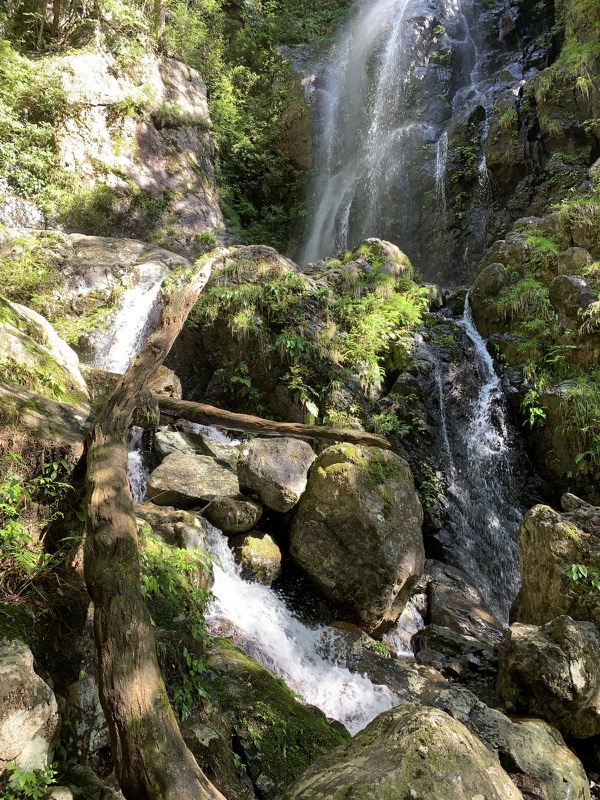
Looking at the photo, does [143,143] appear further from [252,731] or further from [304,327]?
[252,731]

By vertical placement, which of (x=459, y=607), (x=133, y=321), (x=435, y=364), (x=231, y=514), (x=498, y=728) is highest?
(x=133, y=321)

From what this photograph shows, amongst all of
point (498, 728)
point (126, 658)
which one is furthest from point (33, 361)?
point (498, 728)

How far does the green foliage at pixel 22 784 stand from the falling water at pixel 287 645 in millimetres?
2466

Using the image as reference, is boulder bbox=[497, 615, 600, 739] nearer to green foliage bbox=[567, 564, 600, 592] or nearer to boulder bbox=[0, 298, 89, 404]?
green foliage bbox=[567, 564, 600, 592]

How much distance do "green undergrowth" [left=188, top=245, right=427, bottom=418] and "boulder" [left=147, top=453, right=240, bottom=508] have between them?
8.07ft

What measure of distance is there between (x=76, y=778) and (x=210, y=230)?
14387 millimetres

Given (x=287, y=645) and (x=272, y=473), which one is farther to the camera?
(x=272, y=473)

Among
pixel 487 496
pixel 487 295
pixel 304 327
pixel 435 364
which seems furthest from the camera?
pixel 487 295

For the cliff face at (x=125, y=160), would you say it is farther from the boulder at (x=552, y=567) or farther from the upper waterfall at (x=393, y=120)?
the boulder at (x=552, y=567)

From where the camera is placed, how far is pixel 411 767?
1764 mm

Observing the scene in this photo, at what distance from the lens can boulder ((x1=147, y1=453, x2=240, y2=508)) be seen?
564cm

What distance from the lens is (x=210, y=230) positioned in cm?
1462

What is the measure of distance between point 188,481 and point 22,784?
4.12 metres

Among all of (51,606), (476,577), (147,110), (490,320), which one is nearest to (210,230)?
(147,110)
